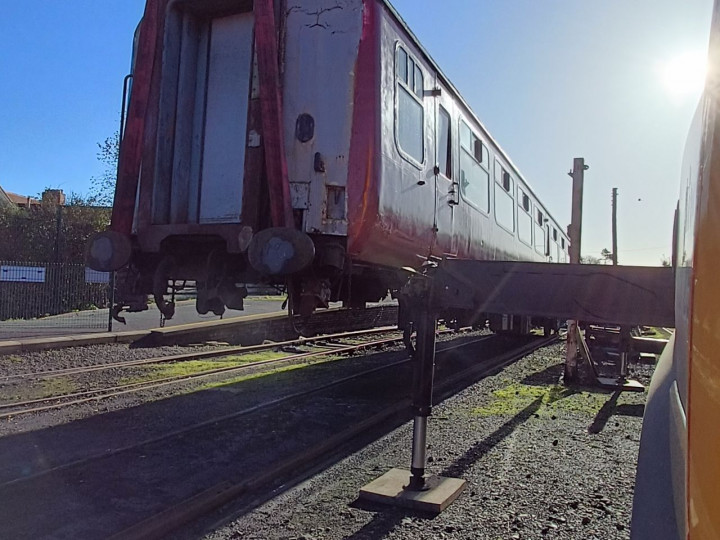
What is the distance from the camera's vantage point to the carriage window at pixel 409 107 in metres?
5.29

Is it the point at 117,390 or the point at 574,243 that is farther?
the point at 574,243

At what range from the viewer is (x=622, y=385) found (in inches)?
327

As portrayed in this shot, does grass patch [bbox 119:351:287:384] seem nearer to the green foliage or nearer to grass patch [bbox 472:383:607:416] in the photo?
grass patch [bbox 472:383:607:416]

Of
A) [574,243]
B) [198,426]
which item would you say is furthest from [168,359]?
[574,243]

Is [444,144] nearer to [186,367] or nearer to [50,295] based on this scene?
[186,367]

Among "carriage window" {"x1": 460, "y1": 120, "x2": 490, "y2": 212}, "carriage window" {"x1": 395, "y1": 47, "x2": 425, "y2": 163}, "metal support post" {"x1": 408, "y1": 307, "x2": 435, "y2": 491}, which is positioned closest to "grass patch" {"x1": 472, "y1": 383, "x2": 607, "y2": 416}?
"carriage window" {"x1": 460, "y1": 120, "x2": 490, "y2": 212}

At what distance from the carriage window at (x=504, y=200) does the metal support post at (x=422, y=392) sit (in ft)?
17.9

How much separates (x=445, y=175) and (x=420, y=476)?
351 centimetres

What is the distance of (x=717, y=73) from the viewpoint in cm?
91

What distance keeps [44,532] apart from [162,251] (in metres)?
2.63

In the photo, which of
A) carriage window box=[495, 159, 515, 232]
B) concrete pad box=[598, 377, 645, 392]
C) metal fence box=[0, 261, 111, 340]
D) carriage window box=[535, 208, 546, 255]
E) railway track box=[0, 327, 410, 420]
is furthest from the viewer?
metal fence box=[0, 261, 111, 340]

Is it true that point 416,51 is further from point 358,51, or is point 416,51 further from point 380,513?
point 380,513

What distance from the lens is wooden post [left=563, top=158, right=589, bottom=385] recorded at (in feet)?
28.8

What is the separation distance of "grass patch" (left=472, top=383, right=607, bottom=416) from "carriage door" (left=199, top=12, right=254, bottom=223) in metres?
3.44
